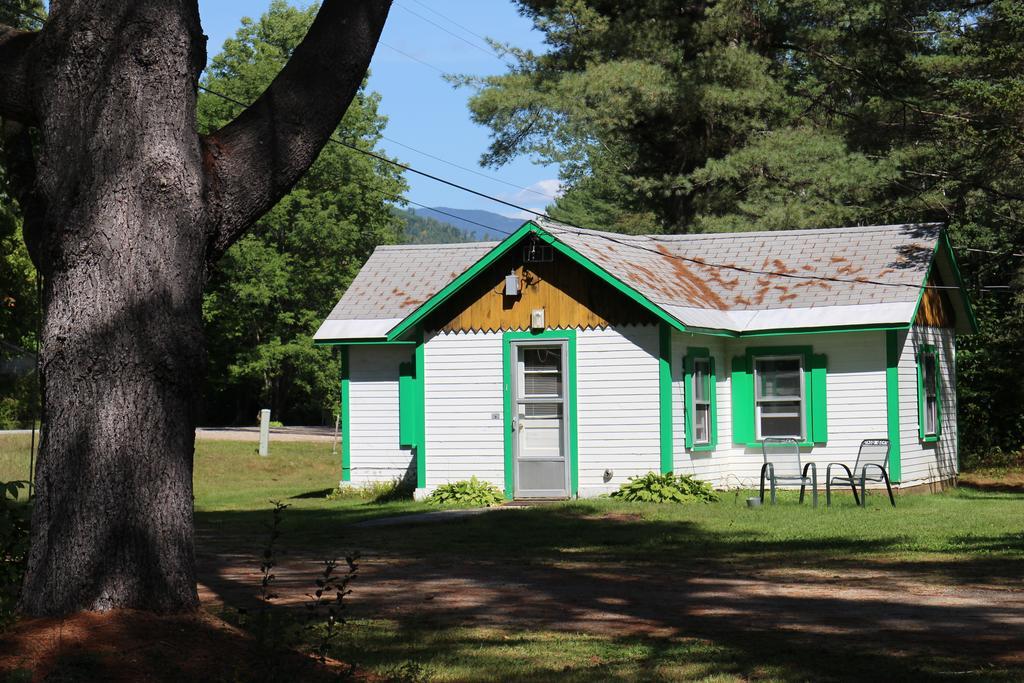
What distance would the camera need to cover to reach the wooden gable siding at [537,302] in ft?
70.2

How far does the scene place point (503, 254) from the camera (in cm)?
2189

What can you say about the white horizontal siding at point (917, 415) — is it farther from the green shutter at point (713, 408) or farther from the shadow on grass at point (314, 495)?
the shadow on grass at point (314, 495)

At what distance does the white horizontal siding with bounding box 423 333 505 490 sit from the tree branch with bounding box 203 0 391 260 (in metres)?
14.2

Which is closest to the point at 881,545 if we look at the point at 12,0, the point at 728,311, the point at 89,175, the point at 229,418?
the point at 728,311

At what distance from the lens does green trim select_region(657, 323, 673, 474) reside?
2083 centimetres

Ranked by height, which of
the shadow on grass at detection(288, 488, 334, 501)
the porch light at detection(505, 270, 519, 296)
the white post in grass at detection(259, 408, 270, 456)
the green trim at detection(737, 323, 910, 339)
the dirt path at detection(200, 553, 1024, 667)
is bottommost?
the dirt path at detection(200, 553, 1024, 667)

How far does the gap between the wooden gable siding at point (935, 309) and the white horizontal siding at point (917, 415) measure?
141 mm

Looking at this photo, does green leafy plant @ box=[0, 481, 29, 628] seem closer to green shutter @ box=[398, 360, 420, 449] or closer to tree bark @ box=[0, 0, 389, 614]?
tree bark @ box=[0, 0, 389, 614]

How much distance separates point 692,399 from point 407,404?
5.25 meters

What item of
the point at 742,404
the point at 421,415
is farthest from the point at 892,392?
the point at 421,415

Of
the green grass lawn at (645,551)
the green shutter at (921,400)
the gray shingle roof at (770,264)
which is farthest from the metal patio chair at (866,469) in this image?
the gray shingle roof at (770,264)

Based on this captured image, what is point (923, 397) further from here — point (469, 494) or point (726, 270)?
point (469, 494)

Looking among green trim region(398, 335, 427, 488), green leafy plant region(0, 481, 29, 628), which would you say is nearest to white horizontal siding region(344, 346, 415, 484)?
green trim region(398, 335, 427, 488)

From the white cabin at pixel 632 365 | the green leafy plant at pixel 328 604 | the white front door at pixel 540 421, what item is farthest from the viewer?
the white front door at pixel 540 421
